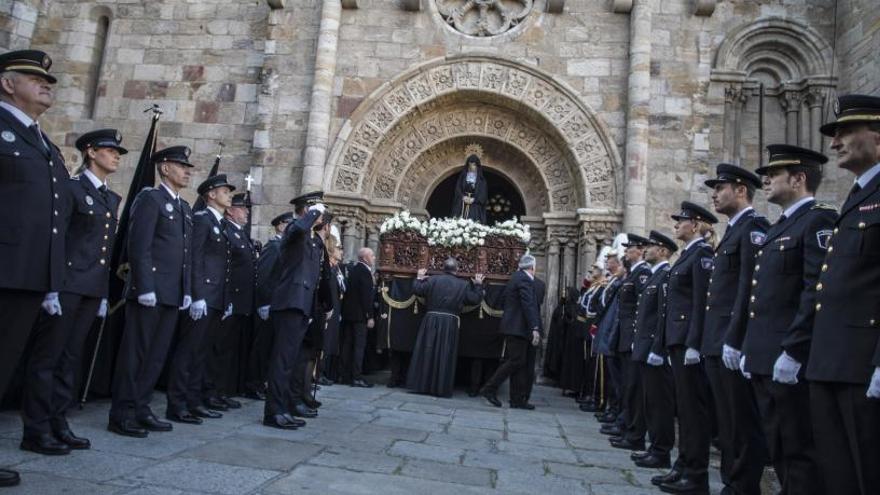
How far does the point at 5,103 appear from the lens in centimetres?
384

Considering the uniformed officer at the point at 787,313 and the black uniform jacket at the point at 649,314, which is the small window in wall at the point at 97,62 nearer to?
the black uniform jacket at the point at 649,314

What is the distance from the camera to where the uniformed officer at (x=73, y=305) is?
4129mm

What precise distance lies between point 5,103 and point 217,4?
1046 centimetres

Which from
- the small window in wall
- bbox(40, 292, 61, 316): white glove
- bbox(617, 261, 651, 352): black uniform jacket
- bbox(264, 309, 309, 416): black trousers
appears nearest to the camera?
bbox(40, 292, 61, 316): white glove

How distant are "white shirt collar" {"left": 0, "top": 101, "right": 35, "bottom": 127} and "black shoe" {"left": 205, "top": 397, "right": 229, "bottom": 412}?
336 cm

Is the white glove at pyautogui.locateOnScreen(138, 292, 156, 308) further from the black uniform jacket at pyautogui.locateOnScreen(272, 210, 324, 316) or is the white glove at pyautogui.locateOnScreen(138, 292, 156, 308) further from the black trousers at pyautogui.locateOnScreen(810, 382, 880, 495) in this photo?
the black trousers at pyautogui.locateOnScreen(810, 382, 880, 495)

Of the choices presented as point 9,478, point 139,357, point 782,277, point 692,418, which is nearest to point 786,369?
point 782,277

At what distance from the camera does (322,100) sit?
Answer: 11789 mm

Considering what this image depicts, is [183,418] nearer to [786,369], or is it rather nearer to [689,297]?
[689,297]

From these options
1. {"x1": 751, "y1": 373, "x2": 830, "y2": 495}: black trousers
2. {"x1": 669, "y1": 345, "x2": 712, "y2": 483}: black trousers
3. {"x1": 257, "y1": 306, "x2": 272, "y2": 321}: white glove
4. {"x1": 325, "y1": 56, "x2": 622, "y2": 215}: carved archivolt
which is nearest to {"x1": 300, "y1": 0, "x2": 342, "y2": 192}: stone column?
{"x1": 325, "y1": 56, "x2": 622, "y2": 215}: carved archivolt

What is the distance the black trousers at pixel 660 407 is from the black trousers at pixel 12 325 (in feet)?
15.3

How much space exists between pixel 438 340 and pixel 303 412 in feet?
10.1

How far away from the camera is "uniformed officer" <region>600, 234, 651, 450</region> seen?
20.6 feet

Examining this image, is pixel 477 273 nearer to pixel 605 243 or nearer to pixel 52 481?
pixel 605 243
